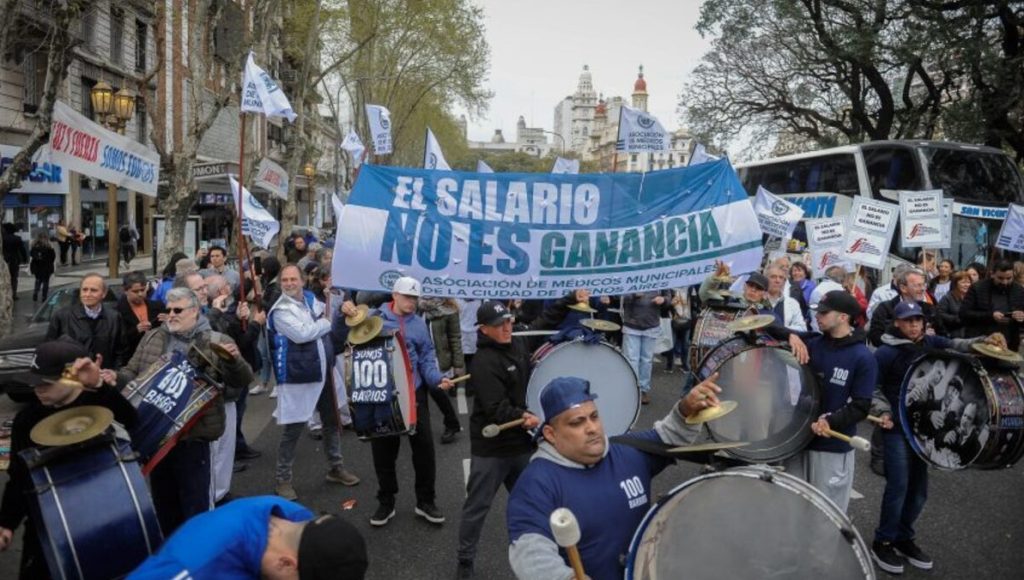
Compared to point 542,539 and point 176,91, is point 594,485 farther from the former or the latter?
point 176,91

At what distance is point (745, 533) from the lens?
2.42 meters

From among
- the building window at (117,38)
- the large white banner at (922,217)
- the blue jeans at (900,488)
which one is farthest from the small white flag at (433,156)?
the building window at (117,38)

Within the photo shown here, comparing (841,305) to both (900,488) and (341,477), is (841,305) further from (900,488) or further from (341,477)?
(341,477)

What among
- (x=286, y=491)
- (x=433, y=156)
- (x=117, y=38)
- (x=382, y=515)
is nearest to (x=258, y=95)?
(x=433, y=156)

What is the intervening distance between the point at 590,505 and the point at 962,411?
9.53ft

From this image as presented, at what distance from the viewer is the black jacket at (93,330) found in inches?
227

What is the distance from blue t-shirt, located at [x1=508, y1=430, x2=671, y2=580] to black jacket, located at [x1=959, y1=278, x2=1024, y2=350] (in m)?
6.39

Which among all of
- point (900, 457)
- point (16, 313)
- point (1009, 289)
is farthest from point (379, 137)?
point (900, 457)

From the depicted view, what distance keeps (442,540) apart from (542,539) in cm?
264

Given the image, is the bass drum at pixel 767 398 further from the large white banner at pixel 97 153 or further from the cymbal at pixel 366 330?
the large white banner at pixel 97 153

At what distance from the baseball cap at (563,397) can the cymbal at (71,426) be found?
1829 mm

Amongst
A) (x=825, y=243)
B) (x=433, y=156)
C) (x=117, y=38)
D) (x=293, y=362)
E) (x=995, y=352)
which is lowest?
(x=293, y=362)

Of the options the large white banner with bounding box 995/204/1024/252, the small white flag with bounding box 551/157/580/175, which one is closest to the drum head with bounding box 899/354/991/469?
the large white banner with bounding box 995/204/1024/252

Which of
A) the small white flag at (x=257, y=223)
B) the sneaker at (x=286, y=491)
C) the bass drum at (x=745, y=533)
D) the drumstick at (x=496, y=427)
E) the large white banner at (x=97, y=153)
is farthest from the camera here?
the small white flag at (x=257, y=223)
